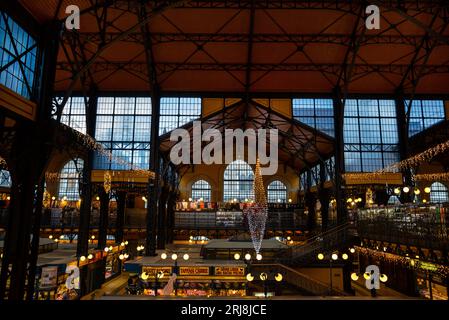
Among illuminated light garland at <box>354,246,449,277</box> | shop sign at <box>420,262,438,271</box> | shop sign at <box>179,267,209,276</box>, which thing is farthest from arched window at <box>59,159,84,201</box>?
shop sign at <box>420,262,438,271</box>

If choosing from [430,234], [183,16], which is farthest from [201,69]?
[430,234]

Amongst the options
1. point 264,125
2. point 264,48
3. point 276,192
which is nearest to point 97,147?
point 264,48

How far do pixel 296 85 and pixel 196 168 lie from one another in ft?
64.9

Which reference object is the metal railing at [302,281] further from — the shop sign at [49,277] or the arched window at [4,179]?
the arched window at [4,179]

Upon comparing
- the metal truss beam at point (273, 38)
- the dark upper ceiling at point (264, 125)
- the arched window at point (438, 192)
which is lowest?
the arched window at point (438, 192)

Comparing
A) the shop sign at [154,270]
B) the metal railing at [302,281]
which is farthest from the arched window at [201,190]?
the shop sign at [154,270]

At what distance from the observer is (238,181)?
40.1m

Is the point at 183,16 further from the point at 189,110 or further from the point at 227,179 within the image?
the point at 227,179

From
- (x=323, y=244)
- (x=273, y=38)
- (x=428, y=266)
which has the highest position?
(x=273, y=38)

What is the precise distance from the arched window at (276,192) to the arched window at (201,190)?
795cm

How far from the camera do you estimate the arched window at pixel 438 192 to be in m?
32.3

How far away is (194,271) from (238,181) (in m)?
23.2

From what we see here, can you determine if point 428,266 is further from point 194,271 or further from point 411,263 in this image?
point 194,271

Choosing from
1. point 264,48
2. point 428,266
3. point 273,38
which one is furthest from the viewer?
point 264,48
